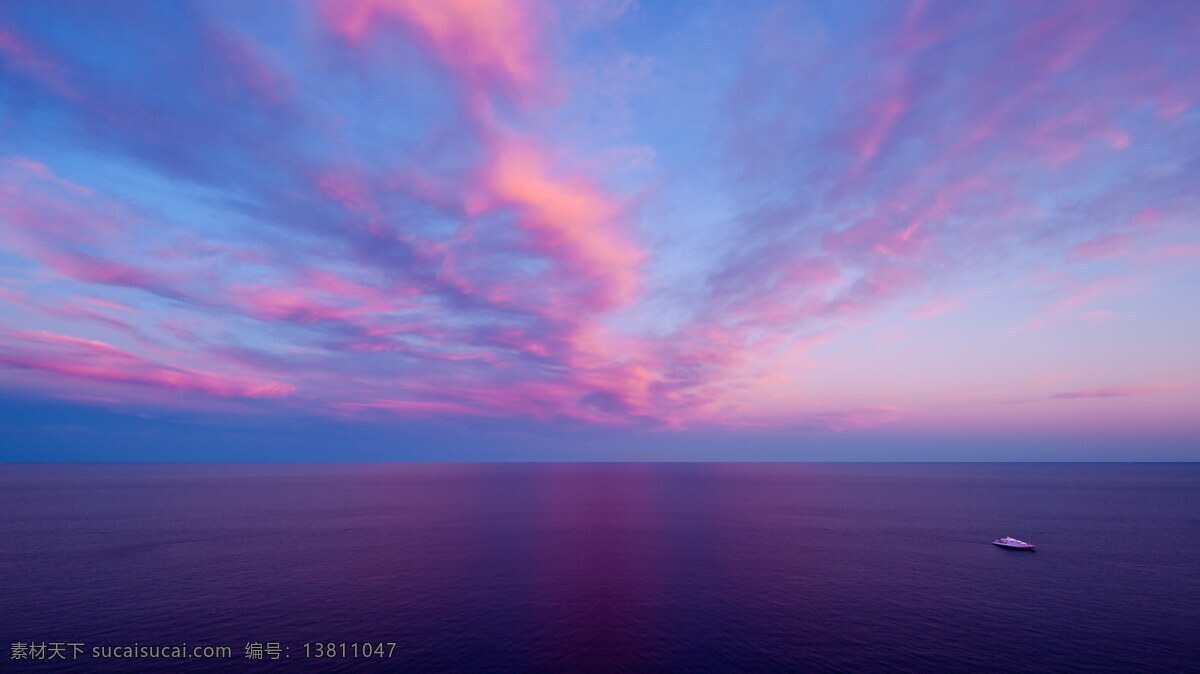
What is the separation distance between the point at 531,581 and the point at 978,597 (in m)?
64.8

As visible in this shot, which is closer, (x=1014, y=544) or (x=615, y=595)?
(x=615, y=595)

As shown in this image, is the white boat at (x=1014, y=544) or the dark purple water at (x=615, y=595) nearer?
the dark purple water at (x=615, y=595)

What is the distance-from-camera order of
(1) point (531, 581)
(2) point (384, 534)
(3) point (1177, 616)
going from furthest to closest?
(2) point (384, 534), (1) point (531, 581), (3) point (1177, 616)

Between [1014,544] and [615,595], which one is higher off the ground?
[615,595]

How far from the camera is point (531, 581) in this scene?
269ft

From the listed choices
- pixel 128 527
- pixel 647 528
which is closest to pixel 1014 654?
pixel 647 528

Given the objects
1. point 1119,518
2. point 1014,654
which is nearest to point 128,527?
point 1014,654

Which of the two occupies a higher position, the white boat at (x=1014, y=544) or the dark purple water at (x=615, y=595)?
the dark purple water at (x=615, y=595)

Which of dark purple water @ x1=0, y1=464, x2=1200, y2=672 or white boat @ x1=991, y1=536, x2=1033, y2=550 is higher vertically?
dark purple water @ x1=0, y1=464, x2=1200, y2=672

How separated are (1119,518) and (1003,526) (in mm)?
49146

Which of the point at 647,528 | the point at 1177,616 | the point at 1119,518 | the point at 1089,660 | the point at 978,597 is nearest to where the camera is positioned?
the point at 1089,660

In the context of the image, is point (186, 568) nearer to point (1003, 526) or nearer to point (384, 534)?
point (384, 534)

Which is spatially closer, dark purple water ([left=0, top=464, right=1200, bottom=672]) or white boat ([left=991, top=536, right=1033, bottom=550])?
dark purple water ([left=0, top=464, right=1200, bottom=672])

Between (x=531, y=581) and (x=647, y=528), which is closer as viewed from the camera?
(x=531, y=581)
